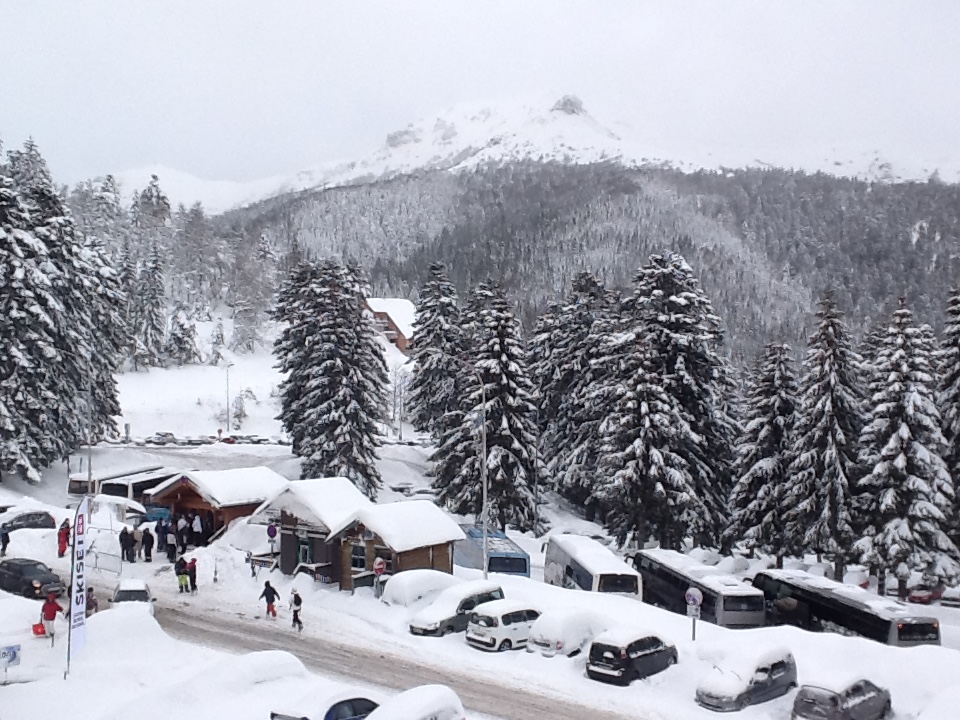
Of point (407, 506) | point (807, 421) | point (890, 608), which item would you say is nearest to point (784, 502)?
point (807, 421)

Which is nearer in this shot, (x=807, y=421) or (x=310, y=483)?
(x=310, y=483)

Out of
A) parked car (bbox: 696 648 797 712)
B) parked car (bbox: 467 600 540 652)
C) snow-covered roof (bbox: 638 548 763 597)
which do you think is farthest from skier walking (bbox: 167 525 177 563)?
parked car (bbox: 696 648 797 712)

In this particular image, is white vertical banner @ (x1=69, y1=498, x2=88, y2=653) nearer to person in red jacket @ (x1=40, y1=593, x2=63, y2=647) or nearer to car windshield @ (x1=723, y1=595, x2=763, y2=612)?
person in red jacket @ (x1=40, y1=593, x2=63, y2=647)

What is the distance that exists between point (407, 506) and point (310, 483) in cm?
403

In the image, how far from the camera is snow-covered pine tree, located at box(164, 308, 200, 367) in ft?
318

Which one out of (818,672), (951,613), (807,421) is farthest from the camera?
(807,421)

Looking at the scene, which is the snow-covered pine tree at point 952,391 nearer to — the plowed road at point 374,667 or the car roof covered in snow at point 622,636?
the car roof covered in snow at point 622,636

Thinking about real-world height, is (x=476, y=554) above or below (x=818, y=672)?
below

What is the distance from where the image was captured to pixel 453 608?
2459 cm

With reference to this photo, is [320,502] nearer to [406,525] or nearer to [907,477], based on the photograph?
[406,525]

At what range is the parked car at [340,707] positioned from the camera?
14.6m

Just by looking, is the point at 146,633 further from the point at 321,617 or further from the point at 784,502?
the point at 784,502

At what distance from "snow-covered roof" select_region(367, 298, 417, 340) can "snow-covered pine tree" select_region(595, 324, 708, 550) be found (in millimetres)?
85388

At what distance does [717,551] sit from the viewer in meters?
44.2
